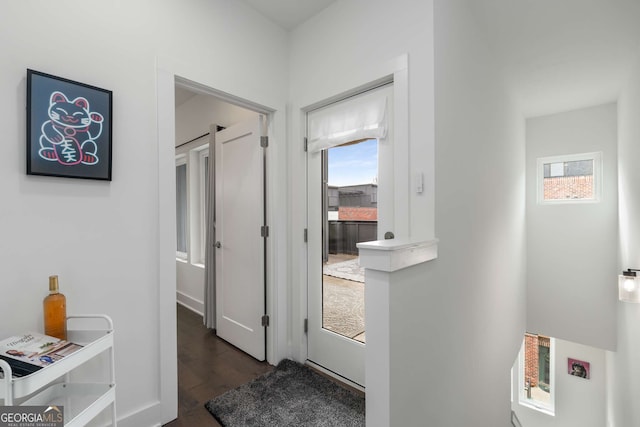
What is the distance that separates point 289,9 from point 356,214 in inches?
67.2

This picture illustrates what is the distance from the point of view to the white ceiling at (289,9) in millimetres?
2207

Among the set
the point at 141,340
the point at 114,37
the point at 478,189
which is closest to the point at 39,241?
the point at 141,340

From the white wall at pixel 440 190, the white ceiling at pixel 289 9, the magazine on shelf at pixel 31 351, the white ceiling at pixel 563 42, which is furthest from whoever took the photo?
the white ceiling at pixel 289 9

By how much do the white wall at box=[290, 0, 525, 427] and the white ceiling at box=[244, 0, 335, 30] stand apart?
72 mm

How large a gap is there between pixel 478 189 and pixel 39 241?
9.22 ft

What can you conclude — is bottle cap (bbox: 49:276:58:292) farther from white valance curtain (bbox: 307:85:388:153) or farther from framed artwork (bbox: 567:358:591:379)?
framed artwork (bbox: 567:358:591:379)

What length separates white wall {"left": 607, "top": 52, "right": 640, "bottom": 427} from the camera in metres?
2.70

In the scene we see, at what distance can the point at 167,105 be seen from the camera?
5.79 ft

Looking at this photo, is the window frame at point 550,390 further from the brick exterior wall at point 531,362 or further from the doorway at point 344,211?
the doorway at point 344,211

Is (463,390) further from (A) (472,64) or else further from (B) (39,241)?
(B) (39,241)

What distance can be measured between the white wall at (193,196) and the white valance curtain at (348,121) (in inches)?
74.6

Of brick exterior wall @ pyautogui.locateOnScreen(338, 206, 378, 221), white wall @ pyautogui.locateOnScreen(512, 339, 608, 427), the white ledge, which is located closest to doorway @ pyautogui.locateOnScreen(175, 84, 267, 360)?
brick exterior wall @ pyautogui.locateOnScreen(338, 206, 378, 221)

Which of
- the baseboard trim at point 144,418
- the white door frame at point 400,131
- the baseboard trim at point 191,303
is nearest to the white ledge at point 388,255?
the white door frame at point 400,131

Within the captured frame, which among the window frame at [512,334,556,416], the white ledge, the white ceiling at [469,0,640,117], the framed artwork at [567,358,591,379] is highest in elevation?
the white ceiling at [469,0,640,117]
